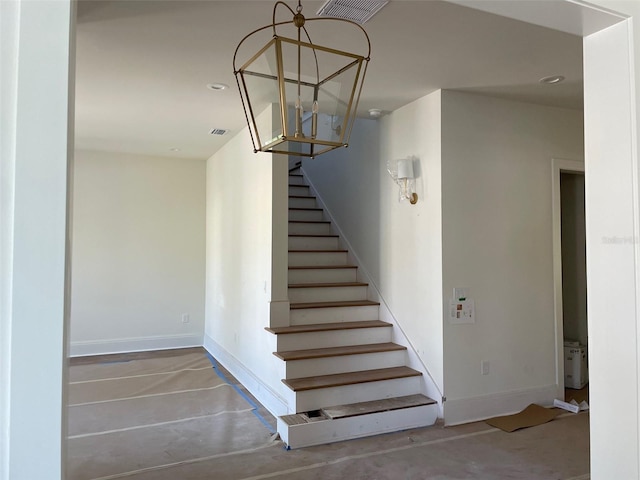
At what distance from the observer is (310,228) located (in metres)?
5.48

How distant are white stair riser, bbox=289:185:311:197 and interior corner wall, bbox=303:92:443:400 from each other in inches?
41.6

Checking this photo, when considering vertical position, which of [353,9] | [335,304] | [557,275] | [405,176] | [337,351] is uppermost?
[353,9]

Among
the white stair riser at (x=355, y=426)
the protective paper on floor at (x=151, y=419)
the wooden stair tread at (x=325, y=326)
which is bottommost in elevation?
the protective paper on floor at (x=151, y=419)

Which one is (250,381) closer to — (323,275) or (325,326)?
(325,326)

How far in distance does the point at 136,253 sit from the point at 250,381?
274 cm

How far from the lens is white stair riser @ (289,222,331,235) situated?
5.44m

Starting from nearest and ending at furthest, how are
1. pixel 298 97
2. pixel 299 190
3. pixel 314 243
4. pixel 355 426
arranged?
pixel 298 97
pixel 355 426
pixel 314 243
pixel 299 190

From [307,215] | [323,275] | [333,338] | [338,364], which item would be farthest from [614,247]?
[307,215]

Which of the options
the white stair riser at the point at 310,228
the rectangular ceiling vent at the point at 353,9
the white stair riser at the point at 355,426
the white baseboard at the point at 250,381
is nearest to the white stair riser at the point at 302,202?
the white stair riser at the point at 310,228

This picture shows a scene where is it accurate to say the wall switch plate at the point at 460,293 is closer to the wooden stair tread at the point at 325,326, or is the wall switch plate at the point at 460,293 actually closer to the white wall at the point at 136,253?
the wooden stair tread at the point at 325,326

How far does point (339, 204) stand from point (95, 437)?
3279 millimetres

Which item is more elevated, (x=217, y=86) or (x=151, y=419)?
(x=217, y=86)

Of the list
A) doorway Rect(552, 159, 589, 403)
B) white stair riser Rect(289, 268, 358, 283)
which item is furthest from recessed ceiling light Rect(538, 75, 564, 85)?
white stair riser Rect(289, 268, 358, 283)

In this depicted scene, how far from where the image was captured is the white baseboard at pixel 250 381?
375 centimetres
